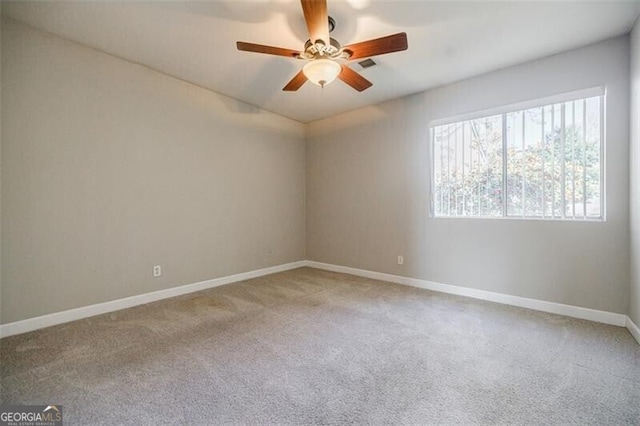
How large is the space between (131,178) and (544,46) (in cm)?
447

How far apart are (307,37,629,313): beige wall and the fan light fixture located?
2067mm

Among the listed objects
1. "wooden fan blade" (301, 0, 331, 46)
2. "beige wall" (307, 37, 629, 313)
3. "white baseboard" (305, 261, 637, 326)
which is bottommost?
"white baseboard" (305, 261, 637, 326)

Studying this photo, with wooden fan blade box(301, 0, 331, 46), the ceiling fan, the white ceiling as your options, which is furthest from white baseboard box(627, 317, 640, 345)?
wooden fan blade box(301, 0, 331, 46)

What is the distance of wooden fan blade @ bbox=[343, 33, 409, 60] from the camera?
1.96 meters

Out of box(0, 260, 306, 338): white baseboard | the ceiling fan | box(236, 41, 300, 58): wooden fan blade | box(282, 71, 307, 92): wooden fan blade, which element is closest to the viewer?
the ceiling fan

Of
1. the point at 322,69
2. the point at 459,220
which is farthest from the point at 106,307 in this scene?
the point at 459,220

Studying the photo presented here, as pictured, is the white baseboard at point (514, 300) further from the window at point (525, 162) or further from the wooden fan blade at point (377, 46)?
the wooden fan blade at point (377, 46)

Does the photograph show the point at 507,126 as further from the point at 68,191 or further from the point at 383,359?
the point at 68,191

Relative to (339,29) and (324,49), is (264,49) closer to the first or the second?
(324,49)

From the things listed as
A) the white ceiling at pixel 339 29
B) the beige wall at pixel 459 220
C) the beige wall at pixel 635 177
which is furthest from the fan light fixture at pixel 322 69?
the beige wall at pixel 635 177

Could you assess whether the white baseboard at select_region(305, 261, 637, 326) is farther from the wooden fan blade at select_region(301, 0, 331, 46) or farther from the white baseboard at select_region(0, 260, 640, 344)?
the wooden fan blade at select_region(301, 0, 331, 46)

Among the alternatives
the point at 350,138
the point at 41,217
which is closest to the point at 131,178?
the point at 41,217

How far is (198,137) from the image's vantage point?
12.1 ft

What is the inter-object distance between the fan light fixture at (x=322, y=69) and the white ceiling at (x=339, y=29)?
46 centimetres
